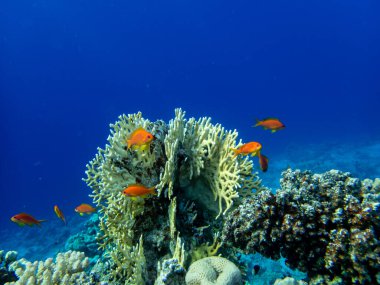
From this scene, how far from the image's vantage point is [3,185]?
63.2m

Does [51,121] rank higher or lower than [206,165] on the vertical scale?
higher

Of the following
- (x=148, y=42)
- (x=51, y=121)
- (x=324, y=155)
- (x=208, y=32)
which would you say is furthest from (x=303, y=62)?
(x=324, y=155)

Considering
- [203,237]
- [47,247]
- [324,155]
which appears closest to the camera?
[203,237]

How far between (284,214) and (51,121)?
12352 centimetres

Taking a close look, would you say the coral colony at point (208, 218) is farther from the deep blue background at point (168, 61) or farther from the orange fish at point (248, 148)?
the deep blue background at point (168, 61)

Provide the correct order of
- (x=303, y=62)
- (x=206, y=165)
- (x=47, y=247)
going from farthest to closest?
(x=303, y=62) → (x=47, y=247) → (x=206, y=165)

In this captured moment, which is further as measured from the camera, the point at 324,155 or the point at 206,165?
the point at 324,155

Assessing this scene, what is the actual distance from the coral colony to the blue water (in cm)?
10214

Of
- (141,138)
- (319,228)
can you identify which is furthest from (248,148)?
(141,138)

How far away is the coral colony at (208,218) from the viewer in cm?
322

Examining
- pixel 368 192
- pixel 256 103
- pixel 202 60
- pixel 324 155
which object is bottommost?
pixel 368 192

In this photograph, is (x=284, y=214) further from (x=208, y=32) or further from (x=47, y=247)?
(x=208, y=32)

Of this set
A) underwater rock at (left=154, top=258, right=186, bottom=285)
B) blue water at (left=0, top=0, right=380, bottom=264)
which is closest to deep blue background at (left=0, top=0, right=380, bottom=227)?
blue water at (left=0, top=0, right=380, bottom=264)

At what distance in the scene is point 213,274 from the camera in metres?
3.28
